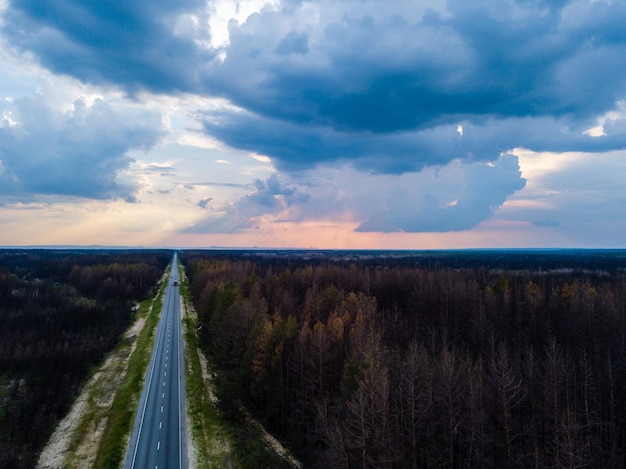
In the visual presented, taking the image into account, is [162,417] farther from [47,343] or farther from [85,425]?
[47,343]

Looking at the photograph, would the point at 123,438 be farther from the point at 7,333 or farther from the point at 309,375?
the point at 7,333

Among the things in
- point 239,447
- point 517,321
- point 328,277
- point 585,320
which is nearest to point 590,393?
point 585,320

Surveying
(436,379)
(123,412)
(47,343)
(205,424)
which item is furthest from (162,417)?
(47,343)

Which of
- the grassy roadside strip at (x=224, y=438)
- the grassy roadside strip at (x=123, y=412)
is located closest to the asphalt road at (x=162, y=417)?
the grassy roadside strip at (x=123, y=412)

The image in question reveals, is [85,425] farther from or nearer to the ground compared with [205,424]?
nearer to the ground

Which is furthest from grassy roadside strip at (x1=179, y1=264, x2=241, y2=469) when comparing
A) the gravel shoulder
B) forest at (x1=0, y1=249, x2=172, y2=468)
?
forest at (x1=0, y1=249, x2=172, y2=468)

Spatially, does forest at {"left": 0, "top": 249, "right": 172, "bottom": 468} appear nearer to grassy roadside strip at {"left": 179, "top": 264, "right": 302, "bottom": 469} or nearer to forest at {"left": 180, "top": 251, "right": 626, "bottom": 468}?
grassy roadside strip at {"left": 179, "top": 264, "right": 302, "bottom": 469}
